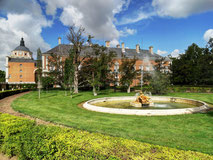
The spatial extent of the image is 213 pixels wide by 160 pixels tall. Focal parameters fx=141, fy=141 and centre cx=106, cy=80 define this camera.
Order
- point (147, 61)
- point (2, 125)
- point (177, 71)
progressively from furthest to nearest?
1. point (147, 61)
2. point (177, 71)
3. point (2, 125)

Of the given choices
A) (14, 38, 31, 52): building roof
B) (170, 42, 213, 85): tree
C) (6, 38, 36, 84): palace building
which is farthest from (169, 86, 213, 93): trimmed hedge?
(14, 38, 31, 52): building roof

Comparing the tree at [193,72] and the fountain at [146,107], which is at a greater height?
the tree at [193,72]

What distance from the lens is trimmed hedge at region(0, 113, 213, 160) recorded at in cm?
315

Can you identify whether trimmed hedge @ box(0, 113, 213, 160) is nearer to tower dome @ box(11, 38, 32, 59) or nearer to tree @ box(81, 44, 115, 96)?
tree @ box(81, 44, 115, 96)

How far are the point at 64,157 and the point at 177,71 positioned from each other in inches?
1811

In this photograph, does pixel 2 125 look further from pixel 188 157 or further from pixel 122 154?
pixel 188 157

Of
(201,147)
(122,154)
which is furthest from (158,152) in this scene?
(201,147)

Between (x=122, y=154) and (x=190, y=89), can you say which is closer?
(x=122, y=154)

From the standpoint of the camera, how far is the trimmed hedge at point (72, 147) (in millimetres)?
3148

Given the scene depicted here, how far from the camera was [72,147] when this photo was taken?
11.4ft

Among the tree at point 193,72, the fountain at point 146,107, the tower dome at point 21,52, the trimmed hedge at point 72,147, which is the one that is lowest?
the fountain at point 146,107

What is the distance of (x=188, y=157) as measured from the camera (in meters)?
3.00

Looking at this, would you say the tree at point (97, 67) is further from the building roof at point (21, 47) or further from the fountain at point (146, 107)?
the building roof at point (21, 47)

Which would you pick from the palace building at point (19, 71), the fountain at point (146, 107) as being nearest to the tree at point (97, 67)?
the fountain at point (146, 107)
